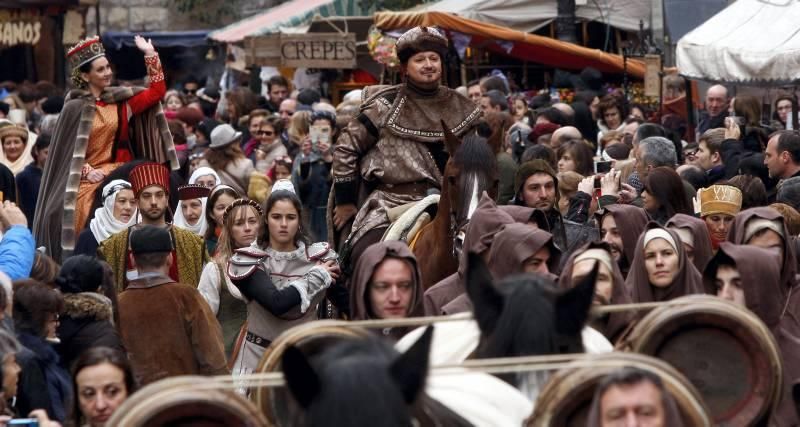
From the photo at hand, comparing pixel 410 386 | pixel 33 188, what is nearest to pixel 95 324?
pixel 410 386

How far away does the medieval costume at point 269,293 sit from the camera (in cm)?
901

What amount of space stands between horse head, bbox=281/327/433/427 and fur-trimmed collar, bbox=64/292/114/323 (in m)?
3.29

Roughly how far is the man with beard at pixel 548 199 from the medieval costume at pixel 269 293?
1.54 meters

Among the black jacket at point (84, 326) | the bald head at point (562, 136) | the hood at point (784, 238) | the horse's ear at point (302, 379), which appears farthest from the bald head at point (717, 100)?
the horse's ear at point (302, 379)

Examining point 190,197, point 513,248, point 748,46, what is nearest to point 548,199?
point 513,248

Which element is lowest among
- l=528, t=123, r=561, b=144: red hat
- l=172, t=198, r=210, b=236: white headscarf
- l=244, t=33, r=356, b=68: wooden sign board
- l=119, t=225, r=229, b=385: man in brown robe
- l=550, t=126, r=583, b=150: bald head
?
l=119, t=225, r=229, b=385: man in brown robe

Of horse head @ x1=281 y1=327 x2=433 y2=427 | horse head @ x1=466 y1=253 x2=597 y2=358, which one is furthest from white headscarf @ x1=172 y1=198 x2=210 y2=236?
horse head @ x1=281 y1=327 x2=433 y2=427

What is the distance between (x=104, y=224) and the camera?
→ 11422 mm

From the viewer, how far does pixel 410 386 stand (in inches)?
191

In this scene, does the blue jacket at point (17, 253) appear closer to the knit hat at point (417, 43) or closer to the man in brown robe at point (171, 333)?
the man in brown robe at point (171, 333)

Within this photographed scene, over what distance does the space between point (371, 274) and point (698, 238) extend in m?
2.28

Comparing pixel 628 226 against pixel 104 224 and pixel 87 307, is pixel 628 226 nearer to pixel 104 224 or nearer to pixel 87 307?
pixel 87 307

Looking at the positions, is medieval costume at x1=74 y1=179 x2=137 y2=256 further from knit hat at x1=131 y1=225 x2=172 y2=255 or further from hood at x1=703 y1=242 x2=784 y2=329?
hood at x1=703 y1=242 x2=784 y2=329

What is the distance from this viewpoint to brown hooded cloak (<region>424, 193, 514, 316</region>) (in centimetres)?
838
